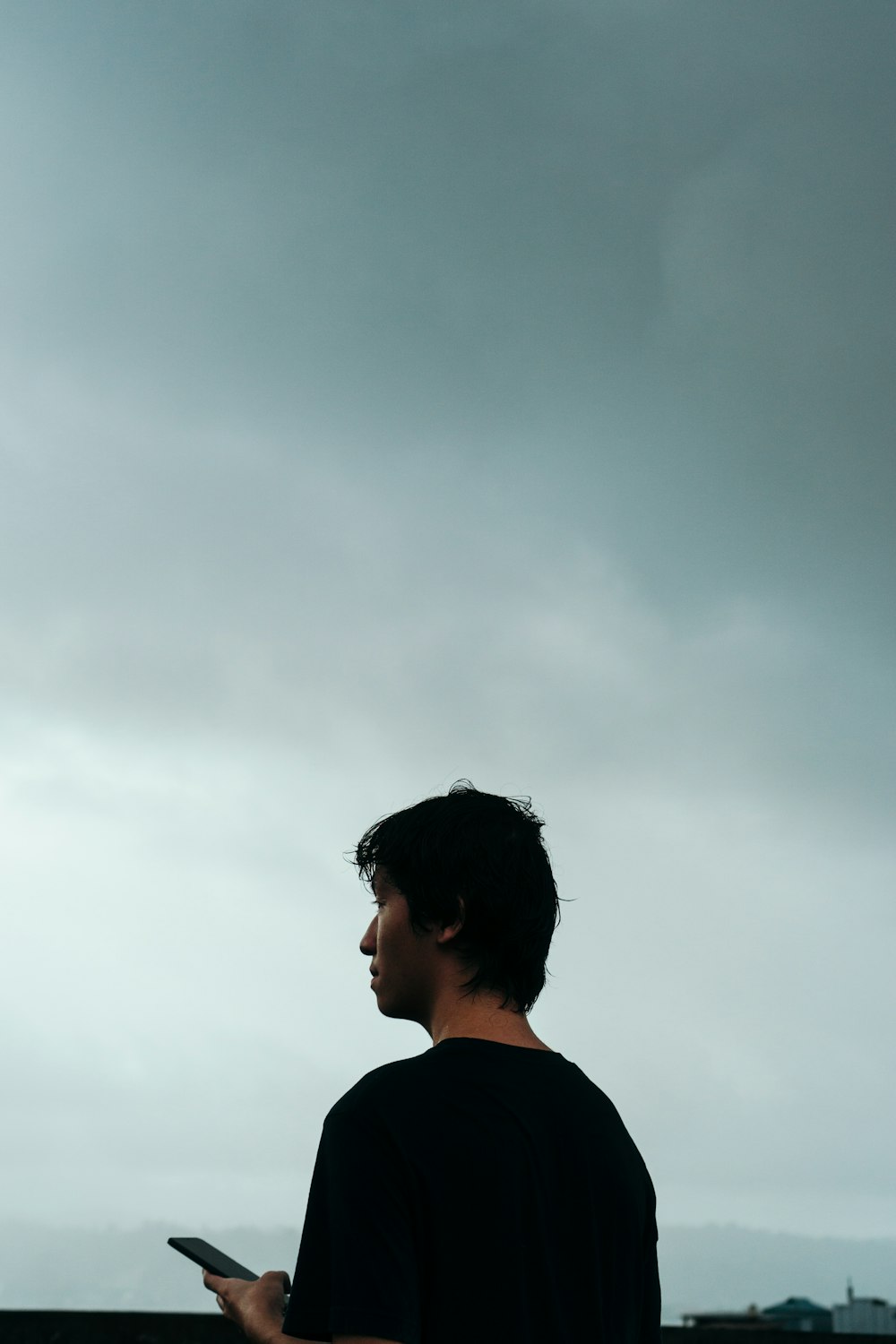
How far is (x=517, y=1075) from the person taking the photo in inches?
78.6

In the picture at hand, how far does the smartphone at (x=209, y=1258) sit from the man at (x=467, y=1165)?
0.10 ft

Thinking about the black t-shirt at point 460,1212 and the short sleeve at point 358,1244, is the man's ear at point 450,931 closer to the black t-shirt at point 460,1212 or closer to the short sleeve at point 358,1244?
the black t-shirt at point 460,1212

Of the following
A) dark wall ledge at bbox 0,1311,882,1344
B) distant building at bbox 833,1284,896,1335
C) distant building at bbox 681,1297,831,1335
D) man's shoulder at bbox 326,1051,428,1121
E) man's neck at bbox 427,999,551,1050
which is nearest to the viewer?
man's shoulder at bbox 326,1051,428,1121

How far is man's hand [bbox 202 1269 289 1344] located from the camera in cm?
194

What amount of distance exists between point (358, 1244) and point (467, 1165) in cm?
19

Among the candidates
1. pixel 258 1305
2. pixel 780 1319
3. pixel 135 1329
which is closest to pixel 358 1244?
pixel 258 1305

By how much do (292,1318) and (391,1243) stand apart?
21cm

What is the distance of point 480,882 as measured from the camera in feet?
7.18

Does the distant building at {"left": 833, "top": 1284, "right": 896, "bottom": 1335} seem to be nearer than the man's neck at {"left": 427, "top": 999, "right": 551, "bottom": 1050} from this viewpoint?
No

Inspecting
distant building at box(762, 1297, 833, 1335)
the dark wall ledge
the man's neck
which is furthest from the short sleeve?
distant building at box(762, 1297, 833, 1335)

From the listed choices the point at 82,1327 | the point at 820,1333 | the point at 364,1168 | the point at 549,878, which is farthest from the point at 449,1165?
the point at 820,1333

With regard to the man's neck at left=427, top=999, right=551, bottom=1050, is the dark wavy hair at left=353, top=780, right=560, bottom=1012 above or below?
above

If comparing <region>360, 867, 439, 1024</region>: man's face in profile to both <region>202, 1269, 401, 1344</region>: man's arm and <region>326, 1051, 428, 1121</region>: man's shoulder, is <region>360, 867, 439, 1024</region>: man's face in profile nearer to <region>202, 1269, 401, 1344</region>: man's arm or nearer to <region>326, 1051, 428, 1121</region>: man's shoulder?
<region>326, 1051, 428, 1121</region>: man's shoulder

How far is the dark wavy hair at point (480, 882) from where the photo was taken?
216 centimetres
